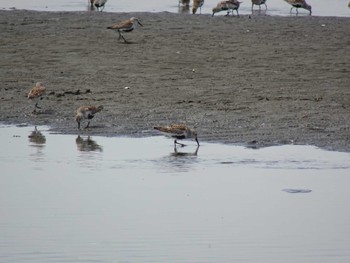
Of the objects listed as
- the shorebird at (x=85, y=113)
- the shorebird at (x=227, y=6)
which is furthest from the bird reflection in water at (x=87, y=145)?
the shorebird at (x=227, y=6)

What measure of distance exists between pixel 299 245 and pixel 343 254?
491 millimetres

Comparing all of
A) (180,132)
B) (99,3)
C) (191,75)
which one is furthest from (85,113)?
Result: (99,3)

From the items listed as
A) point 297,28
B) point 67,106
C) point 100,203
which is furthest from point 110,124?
point 297,28

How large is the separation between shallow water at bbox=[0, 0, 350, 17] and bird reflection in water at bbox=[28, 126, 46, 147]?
1539 centimetres

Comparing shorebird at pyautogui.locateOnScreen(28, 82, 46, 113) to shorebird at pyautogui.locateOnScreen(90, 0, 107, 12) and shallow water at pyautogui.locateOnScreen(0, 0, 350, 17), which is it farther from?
shallow water at pyautogui.locateOnScreen(0, 0, 350, 17)

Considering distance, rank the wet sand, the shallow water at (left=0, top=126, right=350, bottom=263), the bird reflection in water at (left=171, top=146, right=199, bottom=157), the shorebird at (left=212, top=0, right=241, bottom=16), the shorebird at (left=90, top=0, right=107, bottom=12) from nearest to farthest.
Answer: the shallow water at (left=0, top=126, right=350, bottom=263), the bird reflection in water at (left=171, top=146, right=199, bottom=157), the wet sand, the shorebird at (left=212, top=0, right=241, bottom=16), the shorebird at (left=90, top=0, right=107, bottom=12)

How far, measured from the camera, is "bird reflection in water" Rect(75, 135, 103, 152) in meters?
16.2

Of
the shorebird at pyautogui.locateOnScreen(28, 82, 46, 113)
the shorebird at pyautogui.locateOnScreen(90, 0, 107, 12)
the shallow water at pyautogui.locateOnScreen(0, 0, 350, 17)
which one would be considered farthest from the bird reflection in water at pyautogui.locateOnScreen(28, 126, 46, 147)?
the shallow water at pyautogui.locateOnScreen(0, 0, 350, 17)

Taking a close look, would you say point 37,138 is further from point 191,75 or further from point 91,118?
point 191,75

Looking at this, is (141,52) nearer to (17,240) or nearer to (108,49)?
(108,49)

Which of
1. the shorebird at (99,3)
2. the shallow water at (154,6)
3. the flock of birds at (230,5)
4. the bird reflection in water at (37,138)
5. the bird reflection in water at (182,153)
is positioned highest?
the flock of birds at (230,5)

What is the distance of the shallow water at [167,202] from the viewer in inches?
437

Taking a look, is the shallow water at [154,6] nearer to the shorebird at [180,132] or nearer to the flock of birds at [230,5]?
the flock of birds at [230,5]

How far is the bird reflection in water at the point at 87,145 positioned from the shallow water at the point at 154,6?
15717 millimetres
